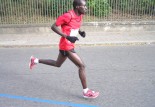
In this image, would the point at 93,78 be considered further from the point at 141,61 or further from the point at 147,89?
the point at 141,61

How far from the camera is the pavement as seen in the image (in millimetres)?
10742

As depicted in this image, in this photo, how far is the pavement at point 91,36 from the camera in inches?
423

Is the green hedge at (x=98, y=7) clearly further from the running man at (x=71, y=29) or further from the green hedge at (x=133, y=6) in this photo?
the running man at (x=71, y=29)

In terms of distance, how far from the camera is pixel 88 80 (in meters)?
6.62

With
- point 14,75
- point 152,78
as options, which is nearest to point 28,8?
point 14,75

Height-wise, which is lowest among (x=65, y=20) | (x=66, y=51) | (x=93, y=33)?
(x=93, y=33)

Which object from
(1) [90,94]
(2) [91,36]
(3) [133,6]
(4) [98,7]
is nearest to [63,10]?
(4) [98,7]

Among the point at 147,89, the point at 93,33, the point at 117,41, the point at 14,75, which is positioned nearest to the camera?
the point at 147,89

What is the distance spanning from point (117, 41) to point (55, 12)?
320 centimetres

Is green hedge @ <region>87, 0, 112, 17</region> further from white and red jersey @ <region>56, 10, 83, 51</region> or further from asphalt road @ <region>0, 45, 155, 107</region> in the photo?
white and red jersey @ <region>56, 10, 83, 51</region>

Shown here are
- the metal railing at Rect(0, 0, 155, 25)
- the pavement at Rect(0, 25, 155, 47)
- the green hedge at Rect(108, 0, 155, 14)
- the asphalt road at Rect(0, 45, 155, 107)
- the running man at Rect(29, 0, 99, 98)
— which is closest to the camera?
the running man at Rect(29, 0, 99, 98)

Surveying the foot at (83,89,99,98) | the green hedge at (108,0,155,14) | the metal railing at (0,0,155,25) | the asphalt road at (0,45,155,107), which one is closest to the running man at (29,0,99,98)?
the foot at (83,89,99,98)

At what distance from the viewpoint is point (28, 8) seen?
1257 cm

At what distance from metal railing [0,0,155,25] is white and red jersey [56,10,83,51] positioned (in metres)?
7.21
